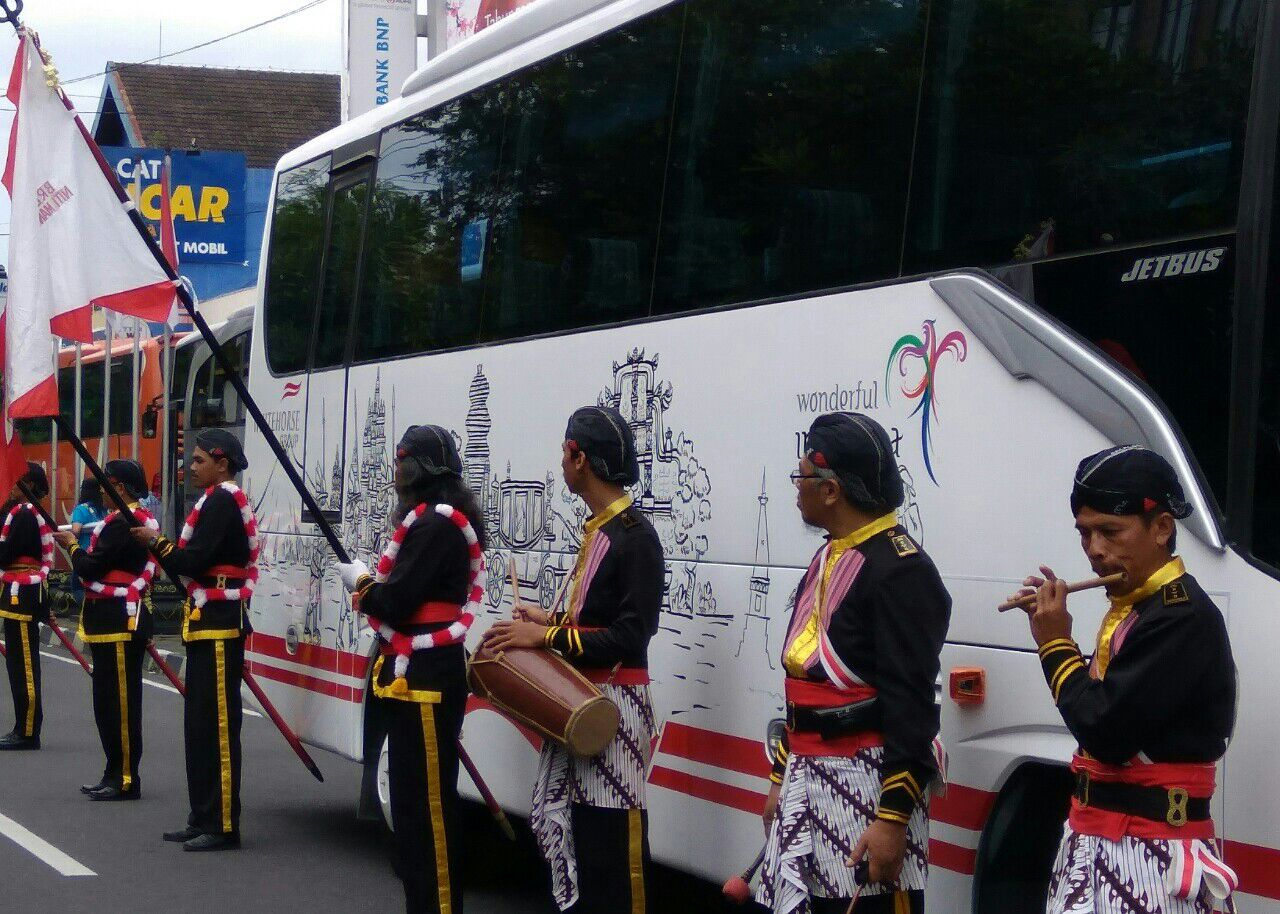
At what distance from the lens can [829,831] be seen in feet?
14.1

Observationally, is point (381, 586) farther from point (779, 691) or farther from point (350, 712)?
point (350, 712)

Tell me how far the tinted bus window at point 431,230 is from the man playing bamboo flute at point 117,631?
2.49m

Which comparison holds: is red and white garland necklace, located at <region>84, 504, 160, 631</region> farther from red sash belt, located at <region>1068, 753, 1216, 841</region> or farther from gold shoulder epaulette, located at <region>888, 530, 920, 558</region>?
red sash belt, located at <region>1068, 753, 1216, 841</region>

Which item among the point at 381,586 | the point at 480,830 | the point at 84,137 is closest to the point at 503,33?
the point at 84,137

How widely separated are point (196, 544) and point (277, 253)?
7.41 ft

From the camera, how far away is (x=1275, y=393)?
12.6 ft

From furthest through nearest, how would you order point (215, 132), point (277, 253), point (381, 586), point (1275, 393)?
point (215, 132)
point (277, 253)
point (381, 586)
point (1275, 393)

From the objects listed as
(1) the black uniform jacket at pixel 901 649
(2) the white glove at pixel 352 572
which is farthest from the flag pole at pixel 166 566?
(1) the black uniform jacket at pixel 901 649

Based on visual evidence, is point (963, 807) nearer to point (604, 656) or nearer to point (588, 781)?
point (604, 656)

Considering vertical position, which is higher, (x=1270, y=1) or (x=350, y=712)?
(x=1270, y=1)

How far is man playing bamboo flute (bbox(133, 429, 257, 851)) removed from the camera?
8.37m

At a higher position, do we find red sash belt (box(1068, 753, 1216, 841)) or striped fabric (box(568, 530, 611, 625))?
striped fabric (box(568, 530, 611, 625))

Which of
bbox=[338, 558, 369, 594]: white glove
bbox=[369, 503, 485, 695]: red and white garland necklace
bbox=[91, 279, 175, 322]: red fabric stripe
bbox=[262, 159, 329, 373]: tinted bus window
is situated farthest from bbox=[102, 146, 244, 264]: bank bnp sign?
bbox=[369, 503, 485, 695]: red and white garland necklace

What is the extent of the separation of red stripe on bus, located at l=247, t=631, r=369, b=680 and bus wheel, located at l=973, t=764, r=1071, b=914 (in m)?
4.52
